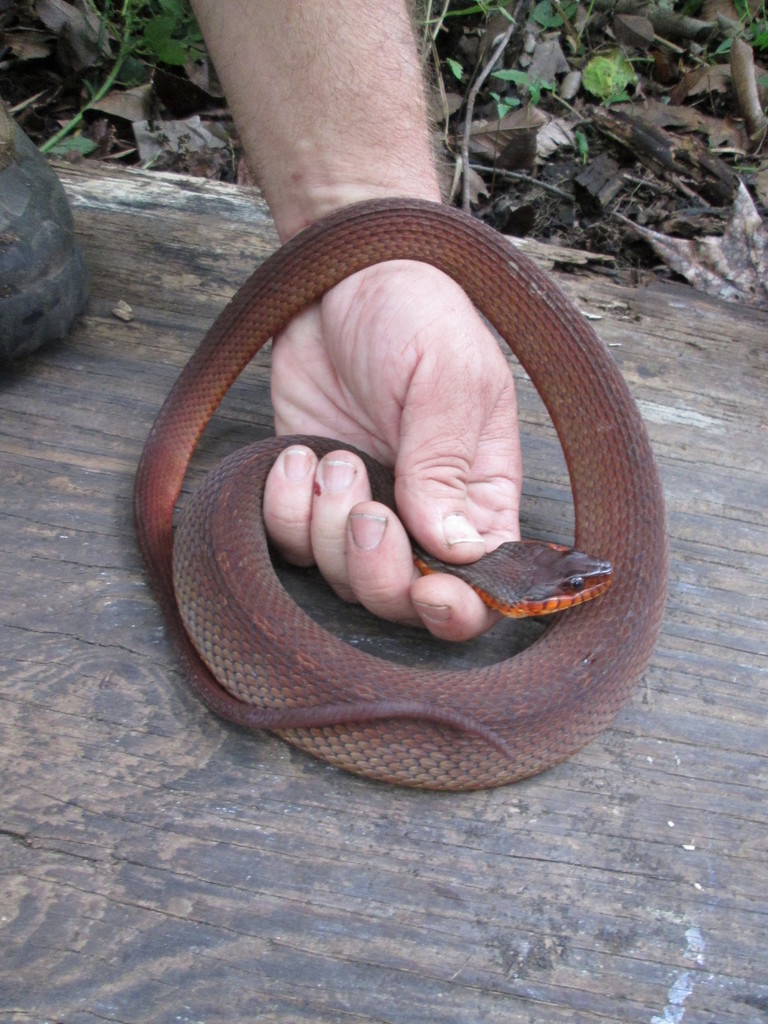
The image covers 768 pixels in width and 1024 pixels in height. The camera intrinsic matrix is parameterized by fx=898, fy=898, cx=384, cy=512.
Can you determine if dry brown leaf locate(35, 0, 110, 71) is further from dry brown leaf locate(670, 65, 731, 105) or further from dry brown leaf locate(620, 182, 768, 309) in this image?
dry brown leaf locate(670, 65, 731, 105)

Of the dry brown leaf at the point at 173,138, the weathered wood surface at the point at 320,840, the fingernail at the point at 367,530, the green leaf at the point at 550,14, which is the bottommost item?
the weathered wood surface at the point at 320,840

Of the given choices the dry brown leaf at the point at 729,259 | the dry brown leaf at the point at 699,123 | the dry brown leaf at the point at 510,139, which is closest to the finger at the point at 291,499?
the dry brown leaf at the point at 729,259

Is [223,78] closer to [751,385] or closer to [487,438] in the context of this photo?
[487,438]

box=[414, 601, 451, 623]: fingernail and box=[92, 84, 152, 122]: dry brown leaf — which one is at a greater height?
box=[92, 84, 152, 122]: dry brown leaf

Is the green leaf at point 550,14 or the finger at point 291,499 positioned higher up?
the green leaf at point 550,14

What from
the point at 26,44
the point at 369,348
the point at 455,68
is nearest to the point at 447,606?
the point at 369,348

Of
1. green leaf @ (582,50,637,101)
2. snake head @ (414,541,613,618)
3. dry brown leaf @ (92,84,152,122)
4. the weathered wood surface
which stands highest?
green leaf @ (582,50,637,101)

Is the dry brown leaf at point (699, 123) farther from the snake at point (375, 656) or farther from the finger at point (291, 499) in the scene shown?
the finger at point (291, 499)

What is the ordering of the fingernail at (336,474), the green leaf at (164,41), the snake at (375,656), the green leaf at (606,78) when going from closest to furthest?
1. the snake at (375,656)
2. the fingernail at (336,474)
3. the green leaf at (164,41)
4. the green leaf at (606,78)

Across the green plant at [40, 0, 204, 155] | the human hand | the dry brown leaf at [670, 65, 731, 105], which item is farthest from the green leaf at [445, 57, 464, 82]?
the human hand
